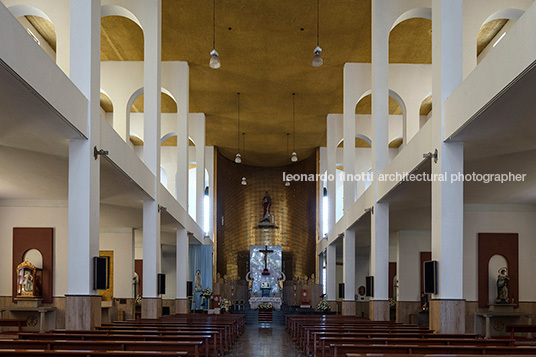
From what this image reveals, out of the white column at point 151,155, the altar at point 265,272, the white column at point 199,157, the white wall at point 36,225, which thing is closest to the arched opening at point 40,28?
the white column at point 151,155

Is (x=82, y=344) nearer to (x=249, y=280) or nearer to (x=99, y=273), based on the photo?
(x=99, y=273)

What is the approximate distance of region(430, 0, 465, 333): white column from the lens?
958cm

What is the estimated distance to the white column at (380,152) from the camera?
49.7 ft

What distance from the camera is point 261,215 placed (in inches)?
1378

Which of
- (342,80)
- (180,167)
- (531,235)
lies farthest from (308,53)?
(531,235)

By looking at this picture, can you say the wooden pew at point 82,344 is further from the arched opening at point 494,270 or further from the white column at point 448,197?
the arched opening at point 494,270

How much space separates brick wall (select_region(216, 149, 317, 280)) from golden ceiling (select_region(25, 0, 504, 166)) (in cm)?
684

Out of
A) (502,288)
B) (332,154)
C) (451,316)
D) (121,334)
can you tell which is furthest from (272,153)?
(121,334)

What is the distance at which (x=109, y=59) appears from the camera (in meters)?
18.8

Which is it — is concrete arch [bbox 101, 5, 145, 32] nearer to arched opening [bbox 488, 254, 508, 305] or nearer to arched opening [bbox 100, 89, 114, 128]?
arched opening [bbox 100, 89, 114, 128]

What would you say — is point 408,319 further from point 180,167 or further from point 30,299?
point 30,299

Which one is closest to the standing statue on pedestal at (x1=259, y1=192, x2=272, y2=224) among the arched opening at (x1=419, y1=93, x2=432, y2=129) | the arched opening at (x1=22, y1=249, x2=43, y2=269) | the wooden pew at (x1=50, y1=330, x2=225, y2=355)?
the arched opening at (x1=419, y1=93, x2=432, y2=129)

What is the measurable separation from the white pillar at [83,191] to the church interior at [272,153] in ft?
0.10

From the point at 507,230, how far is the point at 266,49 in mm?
8634
